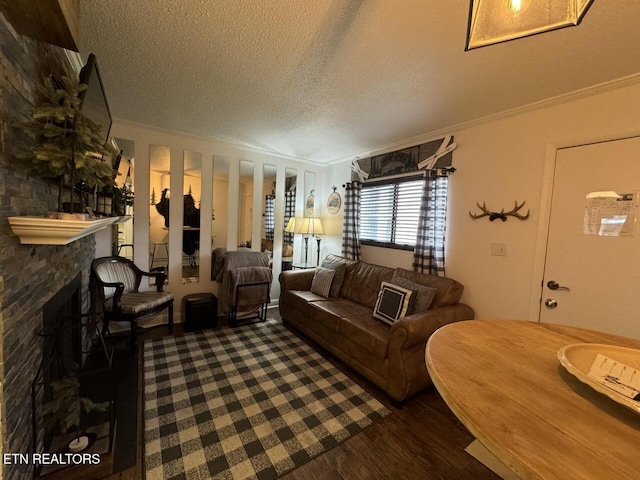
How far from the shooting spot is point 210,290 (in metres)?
3.56

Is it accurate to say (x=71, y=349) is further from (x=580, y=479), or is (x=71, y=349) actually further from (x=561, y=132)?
(x=561, y=132)

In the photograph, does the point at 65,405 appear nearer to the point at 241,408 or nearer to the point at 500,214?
the point at 241,408

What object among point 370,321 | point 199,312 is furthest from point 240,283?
point 370,321

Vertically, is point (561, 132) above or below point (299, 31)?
below

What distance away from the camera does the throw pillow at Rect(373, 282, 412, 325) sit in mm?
2332

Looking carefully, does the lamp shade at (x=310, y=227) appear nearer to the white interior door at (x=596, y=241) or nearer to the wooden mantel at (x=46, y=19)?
the white interior door at (x=596, y=241)

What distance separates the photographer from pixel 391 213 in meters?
3.38

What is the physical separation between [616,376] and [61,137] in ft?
7.64

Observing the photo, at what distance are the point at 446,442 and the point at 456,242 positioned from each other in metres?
1.74

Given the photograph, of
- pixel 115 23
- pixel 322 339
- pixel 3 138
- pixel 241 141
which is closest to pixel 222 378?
pixel 322 339

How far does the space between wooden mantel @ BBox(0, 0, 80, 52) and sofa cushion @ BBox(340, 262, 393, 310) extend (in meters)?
2.93

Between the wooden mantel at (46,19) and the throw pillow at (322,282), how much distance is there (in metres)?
2.78

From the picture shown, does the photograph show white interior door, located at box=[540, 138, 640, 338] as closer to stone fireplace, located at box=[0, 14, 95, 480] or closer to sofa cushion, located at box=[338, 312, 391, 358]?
sofa cushion, located at box=[338, 312, 391, 358]

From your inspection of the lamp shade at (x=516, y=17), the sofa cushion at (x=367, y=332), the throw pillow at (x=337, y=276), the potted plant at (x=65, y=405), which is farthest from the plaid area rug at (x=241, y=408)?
the lamp shade at (x=516, y=17)
